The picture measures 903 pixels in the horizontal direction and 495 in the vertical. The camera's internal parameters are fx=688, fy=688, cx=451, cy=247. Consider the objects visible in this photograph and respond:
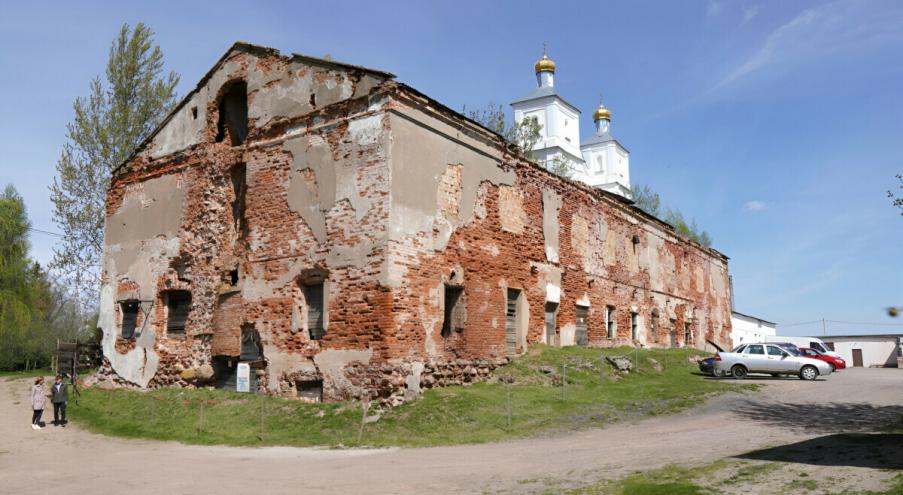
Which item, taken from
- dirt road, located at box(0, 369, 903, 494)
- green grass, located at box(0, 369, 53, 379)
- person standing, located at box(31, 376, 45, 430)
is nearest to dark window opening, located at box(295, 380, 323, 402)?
dirt road, located at box(0, 369, 903, 494)

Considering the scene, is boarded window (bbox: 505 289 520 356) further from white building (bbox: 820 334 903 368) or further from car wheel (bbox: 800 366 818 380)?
white building (bbox: 820 334 903 368)

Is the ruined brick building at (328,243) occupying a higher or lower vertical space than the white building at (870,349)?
higher

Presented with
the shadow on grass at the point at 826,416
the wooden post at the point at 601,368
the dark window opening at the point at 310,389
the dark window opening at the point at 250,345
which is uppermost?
the dark window opening at the point at 250,345

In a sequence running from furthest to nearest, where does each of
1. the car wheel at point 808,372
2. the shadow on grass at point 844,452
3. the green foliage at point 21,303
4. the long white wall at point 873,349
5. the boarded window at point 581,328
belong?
the long white wall at point 873,349 → the green foliage at point 21,303 → the boarded window at point 581,328 → the car wheel at point 808,372 → the shadow on grass at point 844,452

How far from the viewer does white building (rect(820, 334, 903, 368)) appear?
48.0 m

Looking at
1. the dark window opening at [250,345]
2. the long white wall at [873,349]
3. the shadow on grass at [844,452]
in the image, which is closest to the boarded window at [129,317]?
the dark window opening at [250,345]

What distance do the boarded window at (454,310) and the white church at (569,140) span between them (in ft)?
122

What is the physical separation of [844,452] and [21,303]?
34370 millimetres

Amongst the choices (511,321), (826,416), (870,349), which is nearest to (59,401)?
(511,321)

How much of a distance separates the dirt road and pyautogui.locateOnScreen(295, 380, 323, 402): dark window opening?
320cm

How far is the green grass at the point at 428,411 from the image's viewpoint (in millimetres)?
13477

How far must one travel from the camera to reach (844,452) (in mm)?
9266

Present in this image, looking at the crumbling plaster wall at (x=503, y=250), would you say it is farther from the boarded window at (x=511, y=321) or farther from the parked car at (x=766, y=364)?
the parked car at (x=766, y=364)

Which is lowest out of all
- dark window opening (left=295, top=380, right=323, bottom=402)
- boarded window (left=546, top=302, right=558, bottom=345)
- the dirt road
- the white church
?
the dirt road
